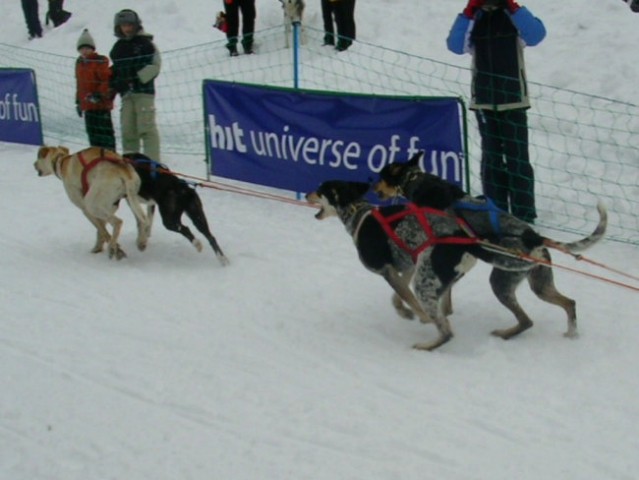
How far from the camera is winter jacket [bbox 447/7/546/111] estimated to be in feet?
19.4

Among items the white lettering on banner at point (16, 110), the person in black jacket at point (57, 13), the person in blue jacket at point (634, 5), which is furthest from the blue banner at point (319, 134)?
the person in black jacket at point (57, 13)

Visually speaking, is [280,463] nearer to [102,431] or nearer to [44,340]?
[102,431]

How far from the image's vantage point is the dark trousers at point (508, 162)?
6.12m

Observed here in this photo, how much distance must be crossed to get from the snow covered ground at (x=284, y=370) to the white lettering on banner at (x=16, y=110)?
12.3 ft

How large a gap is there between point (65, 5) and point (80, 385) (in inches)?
523

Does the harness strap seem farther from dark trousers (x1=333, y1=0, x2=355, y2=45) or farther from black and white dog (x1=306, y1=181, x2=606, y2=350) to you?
dark trousers (x1=333, y1=0, x2=355, y2=45)

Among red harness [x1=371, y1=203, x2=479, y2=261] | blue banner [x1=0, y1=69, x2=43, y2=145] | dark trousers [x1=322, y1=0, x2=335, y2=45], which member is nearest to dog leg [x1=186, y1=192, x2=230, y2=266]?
red harness [x1=371, y1=203, x2=479, y2=261]

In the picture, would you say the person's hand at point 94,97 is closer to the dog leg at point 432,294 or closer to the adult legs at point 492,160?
the adult legs at point 492,160

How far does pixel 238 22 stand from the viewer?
38.4 ft

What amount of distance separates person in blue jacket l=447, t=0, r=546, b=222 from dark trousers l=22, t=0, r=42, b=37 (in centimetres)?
1090

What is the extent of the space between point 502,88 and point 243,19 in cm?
662

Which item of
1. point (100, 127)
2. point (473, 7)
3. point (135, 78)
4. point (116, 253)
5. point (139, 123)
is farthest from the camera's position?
point (100, 127)

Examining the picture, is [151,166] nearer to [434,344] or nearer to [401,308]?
[401,308]

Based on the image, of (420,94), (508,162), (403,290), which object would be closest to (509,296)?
(403,290)
